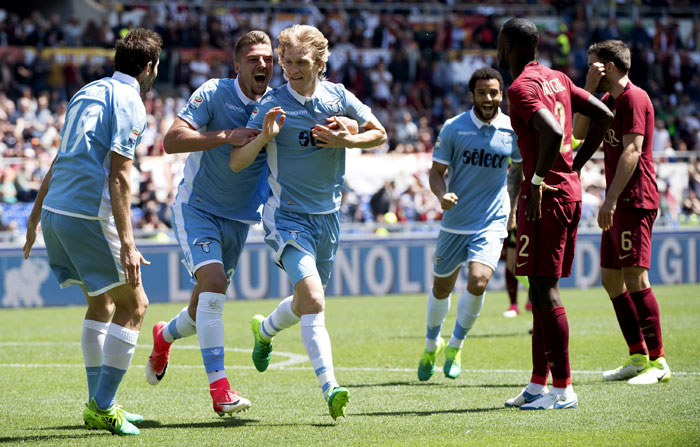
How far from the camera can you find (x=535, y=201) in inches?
259

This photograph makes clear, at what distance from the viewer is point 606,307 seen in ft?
51.6

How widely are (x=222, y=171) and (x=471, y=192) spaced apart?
2.55 m

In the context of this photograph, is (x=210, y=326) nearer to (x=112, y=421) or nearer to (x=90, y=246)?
(x=112, y=421)

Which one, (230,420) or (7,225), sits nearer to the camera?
(230,420)

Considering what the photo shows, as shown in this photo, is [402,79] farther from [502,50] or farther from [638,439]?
[638,439]

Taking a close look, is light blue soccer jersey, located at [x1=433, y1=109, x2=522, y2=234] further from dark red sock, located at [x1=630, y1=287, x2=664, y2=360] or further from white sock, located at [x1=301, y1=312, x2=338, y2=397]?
white sock, located at [x1=301, y1=312, x2=338, y2=397]

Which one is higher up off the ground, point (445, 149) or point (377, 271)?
point (445, 149)

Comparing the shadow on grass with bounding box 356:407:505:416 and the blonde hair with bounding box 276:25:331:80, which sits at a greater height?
the blonde hair with bounding box 276:25:331:80

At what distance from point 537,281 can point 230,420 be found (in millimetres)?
2257

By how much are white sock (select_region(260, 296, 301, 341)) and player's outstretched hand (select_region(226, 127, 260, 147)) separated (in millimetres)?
1334

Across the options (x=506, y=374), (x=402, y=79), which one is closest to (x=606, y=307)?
(x=506, y=374)

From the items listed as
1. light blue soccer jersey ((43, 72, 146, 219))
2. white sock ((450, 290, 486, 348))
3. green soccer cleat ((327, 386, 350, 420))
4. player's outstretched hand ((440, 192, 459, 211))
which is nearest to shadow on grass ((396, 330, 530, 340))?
white sock ((450, 290, 486, 348))

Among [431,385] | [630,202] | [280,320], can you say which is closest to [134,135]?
[280,320]

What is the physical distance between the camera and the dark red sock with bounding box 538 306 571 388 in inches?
262
